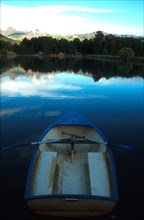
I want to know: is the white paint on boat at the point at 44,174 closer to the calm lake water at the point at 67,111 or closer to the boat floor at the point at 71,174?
the boat floor at the point at 71,174

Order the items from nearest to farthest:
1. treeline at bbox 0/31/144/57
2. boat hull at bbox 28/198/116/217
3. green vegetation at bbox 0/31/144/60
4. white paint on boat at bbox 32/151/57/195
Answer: boat hull at bbox 28/198/116/217 < white paint on boat at bbox 32/151/57/195 < green vegetation at bbox 0/31/144/60 < treeline at bbox 0/31/144/57

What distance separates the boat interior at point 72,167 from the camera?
7641mm

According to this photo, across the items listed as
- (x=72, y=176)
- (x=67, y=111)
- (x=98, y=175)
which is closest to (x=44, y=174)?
(x=72, y=176)

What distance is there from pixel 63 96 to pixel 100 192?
1853 centimetres

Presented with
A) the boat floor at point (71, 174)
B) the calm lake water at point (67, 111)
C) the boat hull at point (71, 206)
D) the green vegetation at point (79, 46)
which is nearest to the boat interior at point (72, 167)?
the boat floor at point (71, 174)

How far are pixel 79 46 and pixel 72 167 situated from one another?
4989 inches

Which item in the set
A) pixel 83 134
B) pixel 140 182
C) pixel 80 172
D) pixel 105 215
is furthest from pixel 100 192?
pixel 83 134

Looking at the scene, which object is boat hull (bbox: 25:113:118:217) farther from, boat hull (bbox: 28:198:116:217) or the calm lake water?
the calm lake water

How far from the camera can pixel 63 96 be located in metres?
25.4

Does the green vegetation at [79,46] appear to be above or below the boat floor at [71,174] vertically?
above

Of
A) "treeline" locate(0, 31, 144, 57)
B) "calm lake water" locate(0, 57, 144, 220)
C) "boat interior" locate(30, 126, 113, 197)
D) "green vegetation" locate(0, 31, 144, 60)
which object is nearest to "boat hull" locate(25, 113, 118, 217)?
"boat interior" locate(30, 126, 113, 197)

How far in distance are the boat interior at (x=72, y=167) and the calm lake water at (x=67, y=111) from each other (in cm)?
96

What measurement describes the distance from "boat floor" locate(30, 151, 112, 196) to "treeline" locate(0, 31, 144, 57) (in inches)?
4240

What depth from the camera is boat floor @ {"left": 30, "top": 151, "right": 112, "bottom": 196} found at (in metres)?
7.57
